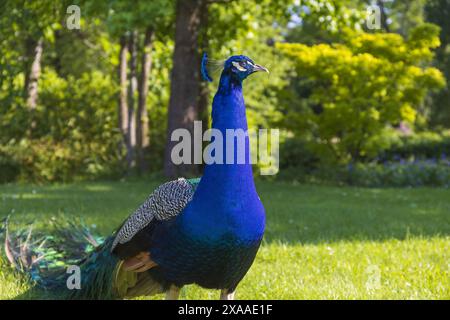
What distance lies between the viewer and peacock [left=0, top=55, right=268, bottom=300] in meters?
3.17

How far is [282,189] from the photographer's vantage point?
461 inches

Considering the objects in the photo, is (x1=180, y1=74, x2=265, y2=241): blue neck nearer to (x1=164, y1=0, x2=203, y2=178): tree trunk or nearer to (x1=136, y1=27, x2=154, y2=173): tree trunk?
(x1=164, y1=0, x2=203, y2=178): tree trunk

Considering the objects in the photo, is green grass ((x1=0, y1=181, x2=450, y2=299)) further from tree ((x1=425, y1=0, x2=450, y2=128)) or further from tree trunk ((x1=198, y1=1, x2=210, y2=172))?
tree ((x1=425, y1=0, x2=450, y2=128))

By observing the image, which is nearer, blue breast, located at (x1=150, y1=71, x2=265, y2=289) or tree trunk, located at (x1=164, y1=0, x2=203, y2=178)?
blue breast, located at (x1=150, y1=71, x2=265, y2=289)

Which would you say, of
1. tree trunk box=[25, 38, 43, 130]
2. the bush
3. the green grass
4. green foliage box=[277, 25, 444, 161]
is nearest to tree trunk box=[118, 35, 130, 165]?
the bush

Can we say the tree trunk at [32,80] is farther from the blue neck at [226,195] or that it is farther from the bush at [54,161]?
the blue neck at [226,195]

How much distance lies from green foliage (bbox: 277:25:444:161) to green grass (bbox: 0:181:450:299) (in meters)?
1.97

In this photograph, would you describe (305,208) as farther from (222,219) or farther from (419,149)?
(419,149)

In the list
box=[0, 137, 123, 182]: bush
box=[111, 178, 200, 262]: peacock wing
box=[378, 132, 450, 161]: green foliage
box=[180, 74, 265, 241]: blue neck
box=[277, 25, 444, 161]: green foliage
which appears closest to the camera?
box=[180, 74, 265, 241]: blue neck

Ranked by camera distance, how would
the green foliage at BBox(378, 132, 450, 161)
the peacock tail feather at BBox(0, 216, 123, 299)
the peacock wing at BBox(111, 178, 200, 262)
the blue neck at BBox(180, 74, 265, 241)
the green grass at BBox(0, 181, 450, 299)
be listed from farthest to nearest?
the green foliage at BBox(378, 132, 450, 161), the green grass at BBox(0, 181, 450, 299), the peacock tail feather at BBox(0, 216, 123, 299), the peacock wing at BBox(111, 178, 200, 262), the blue neck at BBox(180, 74, 265, 241)

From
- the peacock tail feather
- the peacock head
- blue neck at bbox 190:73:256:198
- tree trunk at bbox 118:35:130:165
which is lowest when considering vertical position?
Result: the peacock tail feather

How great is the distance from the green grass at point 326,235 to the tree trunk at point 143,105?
2369 mm

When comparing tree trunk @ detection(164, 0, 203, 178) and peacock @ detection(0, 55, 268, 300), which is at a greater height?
tree trunk @ detection(164, 0, 203, 178)

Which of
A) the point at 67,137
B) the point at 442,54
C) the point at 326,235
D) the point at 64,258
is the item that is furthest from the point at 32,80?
the point at 442,54
